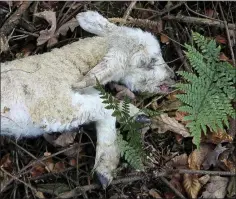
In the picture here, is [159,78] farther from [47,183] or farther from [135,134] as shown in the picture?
[47,183]

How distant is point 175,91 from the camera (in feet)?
16.0

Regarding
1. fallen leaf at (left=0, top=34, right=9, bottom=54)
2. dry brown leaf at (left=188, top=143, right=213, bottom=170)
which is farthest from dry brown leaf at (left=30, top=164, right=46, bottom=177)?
dry brown leaf at (left=188, top=143, right=213, bottom=170)

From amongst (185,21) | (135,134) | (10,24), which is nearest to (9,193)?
(135,134)

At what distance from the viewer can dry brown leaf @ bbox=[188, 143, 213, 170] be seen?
4.37 m

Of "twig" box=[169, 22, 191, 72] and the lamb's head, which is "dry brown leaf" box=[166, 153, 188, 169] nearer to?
the lamb's head

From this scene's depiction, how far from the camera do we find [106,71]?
4.28 m

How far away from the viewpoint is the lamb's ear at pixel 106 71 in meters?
4.11

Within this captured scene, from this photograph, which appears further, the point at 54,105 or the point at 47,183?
the point at 47,183

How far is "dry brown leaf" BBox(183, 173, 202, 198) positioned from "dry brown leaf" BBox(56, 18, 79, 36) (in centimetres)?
199

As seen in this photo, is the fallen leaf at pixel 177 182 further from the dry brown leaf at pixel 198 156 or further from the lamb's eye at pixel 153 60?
the lamb's eye at pixel 153 60

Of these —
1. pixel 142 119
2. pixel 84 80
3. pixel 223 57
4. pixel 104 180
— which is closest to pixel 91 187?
pixel 104 180

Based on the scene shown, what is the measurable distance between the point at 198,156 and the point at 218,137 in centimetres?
27

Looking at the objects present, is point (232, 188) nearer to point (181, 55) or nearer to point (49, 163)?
point (181, 55)

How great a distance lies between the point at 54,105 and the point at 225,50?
2.17 metres
